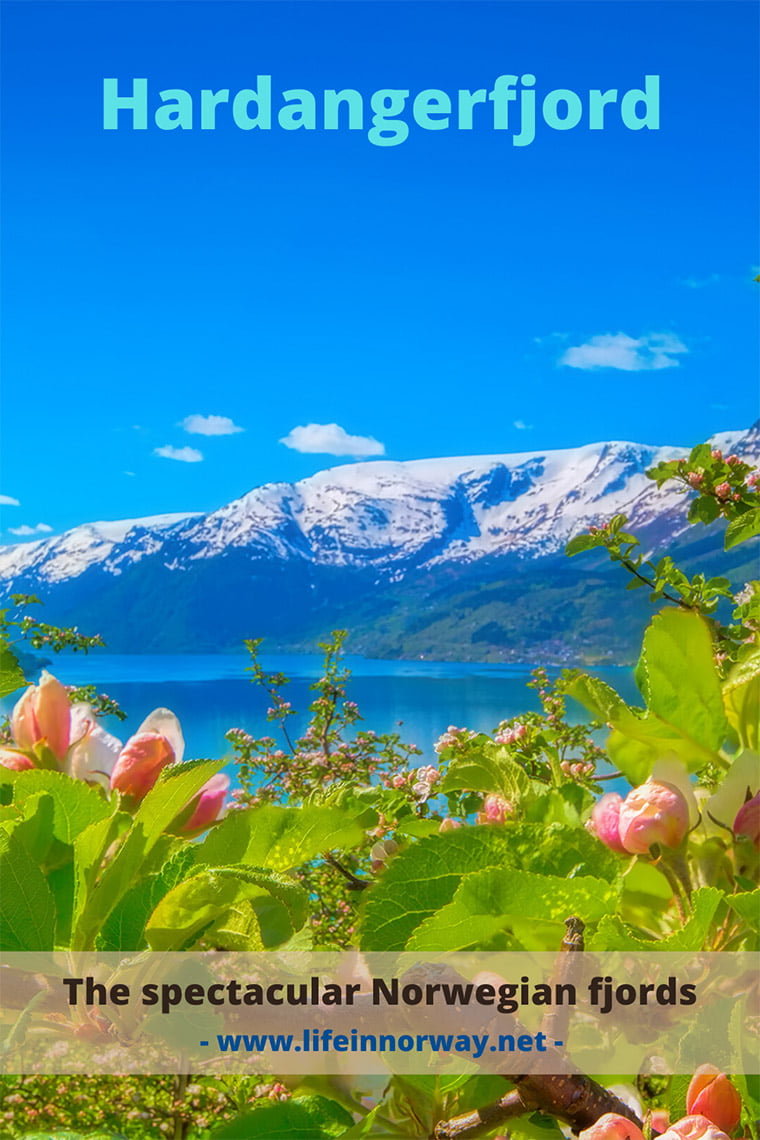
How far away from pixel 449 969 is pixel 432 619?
8367 centimetres

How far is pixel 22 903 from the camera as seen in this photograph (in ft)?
1.61

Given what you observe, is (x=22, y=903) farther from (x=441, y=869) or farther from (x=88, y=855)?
(x=441, y=869)

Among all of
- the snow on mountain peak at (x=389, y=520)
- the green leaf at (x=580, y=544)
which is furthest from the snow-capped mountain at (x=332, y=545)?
the green leaf at (x=580, y=544)

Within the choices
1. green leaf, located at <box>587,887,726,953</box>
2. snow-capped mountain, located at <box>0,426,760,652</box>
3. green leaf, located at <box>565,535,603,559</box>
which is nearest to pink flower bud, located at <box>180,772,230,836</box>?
green leaf, located at <box>587,887,726,953</box>

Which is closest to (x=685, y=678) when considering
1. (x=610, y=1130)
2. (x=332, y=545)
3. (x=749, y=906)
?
→ (x=749, y=906)

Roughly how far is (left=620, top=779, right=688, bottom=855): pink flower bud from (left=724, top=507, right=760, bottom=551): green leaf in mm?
1735

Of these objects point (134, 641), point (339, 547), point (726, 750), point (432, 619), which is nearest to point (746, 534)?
point (726, 750)

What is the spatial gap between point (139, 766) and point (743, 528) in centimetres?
187

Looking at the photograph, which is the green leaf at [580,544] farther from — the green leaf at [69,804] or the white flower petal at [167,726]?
the green leaf at [69,804]

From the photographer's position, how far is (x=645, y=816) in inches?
20.8

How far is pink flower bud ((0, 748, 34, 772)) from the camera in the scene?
2.47 ft

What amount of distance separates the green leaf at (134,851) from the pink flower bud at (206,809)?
106 millimetres

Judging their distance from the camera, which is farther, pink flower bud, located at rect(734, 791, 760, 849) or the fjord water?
the fjord water

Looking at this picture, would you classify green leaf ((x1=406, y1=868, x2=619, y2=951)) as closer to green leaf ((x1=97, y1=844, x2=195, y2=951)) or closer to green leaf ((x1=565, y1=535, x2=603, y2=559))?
green leaf ((x1=97, y1=844, x2=195, y2=951))
